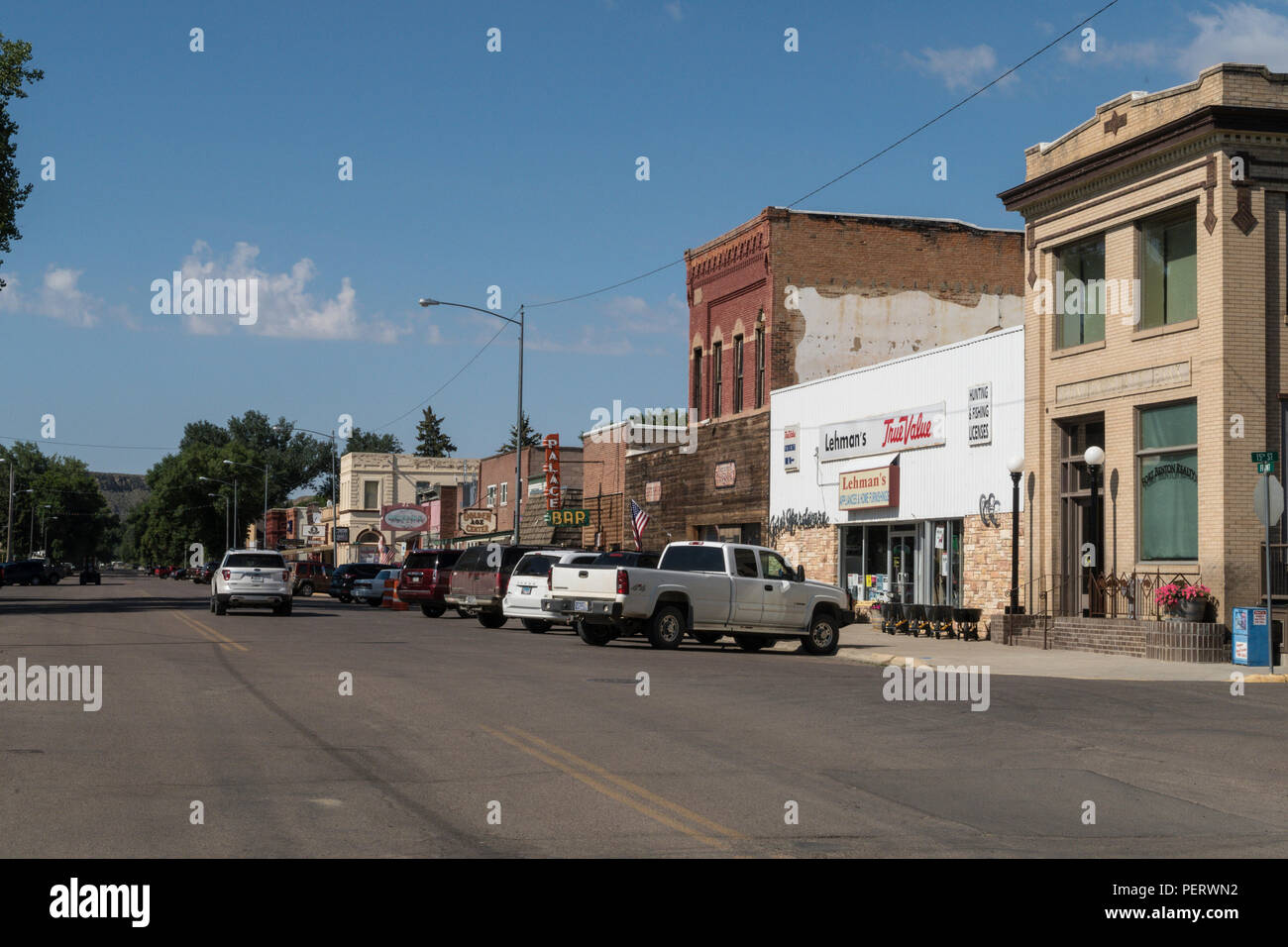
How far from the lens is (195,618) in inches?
1369

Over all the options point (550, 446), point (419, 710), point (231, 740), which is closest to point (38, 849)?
point (231, 740)

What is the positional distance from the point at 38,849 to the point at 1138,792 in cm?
757

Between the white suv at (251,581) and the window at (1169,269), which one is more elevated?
the window at (1169,269)

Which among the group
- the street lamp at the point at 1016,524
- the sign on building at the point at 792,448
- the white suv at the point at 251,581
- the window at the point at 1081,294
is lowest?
the white suv at the point at 251,581

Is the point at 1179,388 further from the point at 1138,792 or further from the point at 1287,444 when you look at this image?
the point at 1138,792

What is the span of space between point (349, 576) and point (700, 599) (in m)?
35.5

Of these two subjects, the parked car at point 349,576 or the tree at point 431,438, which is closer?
the parked car at point 349,576

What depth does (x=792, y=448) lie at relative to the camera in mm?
40969

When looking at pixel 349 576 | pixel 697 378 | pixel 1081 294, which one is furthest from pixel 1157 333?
pixel 349 576

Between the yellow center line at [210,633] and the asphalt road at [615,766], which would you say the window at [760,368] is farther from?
the asphalt road at [615,766]

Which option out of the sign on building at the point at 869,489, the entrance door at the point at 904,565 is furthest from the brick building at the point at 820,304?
the entrance door at the point at 904,565

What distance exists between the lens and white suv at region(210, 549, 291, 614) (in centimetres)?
3681

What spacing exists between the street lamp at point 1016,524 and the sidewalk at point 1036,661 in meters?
1.14

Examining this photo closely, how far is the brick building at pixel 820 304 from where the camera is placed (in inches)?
1681
